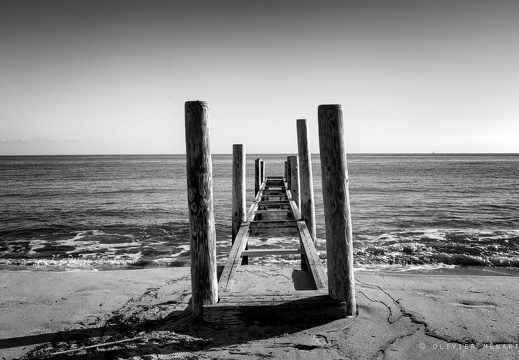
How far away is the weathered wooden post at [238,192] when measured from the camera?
808 cm

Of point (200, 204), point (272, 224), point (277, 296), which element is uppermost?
point (200, 204)

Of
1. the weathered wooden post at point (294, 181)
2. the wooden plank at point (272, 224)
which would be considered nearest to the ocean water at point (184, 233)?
the wooden plank at point (272, 224)

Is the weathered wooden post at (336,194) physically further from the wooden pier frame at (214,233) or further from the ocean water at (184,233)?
the ocean water at (184,233)

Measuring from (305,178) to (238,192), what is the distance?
5.37 ft

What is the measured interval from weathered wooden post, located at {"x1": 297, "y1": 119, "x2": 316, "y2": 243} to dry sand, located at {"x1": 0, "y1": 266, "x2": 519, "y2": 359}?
209cm

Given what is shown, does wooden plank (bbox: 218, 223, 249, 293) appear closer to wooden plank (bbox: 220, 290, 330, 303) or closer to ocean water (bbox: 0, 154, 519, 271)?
wooden plank (bbox: 220, 290, 330, 303)

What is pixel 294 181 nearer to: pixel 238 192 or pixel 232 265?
pixel 238 192

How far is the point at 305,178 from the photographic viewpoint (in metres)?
8.12

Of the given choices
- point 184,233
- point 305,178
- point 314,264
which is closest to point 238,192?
point 305,178

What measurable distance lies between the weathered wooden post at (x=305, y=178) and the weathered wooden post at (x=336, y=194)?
13.5 feet

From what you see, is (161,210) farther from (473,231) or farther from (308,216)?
(473,231)

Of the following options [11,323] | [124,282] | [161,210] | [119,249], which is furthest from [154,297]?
[161,210]

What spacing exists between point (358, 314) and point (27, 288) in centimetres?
520

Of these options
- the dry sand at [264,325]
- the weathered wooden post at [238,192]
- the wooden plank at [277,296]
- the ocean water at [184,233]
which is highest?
the weathered wooden post at [238,192]
